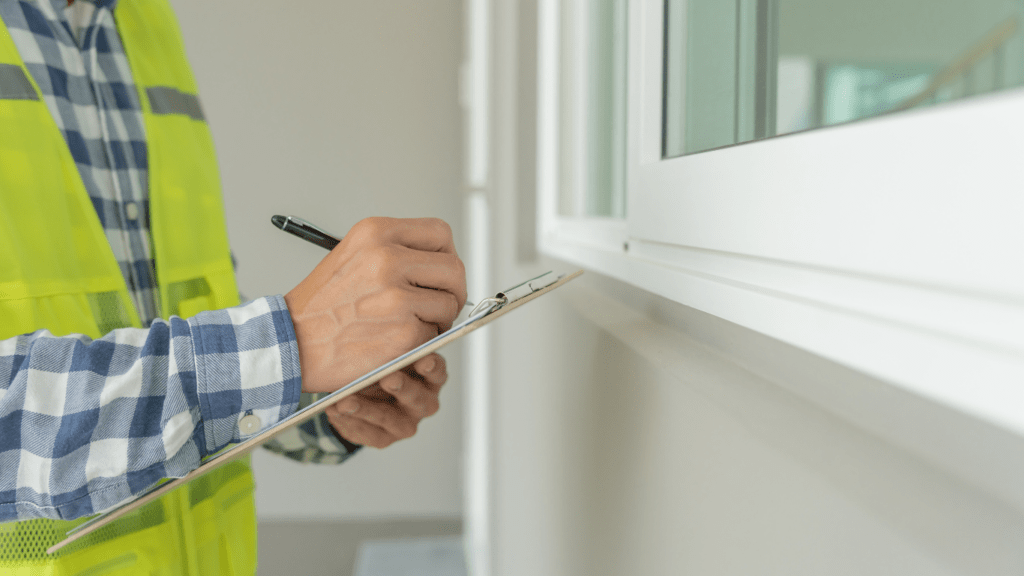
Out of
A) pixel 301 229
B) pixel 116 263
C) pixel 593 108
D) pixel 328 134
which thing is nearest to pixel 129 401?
pixel 301 229

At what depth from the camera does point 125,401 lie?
392mm

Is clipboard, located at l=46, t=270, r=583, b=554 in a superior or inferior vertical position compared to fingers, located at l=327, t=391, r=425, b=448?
superior

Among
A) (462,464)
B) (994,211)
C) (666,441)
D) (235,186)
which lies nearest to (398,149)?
(235,186)

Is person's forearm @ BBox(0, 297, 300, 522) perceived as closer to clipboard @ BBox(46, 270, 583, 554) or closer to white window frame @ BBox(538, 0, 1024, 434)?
clipboard @ BBox(46, 270, 583, 554)

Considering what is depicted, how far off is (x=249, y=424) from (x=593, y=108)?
59cm

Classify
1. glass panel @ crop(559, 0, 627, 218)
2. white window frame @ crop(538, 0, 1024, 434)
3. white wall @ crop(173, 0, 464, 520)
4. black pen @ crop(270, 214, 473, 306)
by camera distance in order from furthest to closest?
white wall @ crop(173, 0, 464, 520), glass panel @ crop(559, 0, 627, 218), black pen @ crop(270, 214, 473, 306), white window frame @ crop(538, 0, 1024, 434)

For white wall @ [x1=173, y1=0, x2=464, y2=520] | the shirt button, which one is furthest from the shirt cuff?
white wall @ [x1=173, y1=0, x2=464, y2=520]

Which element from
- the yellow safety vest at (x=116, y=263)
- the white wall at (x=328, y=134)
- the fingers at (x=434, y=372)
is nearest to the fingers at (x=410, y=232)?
the fingers at (x=434, y=372)

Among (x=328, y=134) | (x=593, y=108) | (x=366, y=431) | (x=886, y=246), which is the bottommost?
(x=366, y=431)

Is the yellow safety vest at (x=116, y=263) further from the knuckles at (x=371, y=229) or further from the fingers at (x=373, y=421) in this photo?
the knuckles at (x=371, y=229)

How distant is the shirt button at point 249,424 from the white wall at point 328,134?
1.93 metres

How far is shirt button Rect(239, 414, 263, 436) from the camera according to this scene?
1.36 ft

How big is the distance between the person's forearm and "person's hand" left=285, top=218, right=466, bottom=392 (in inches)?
0.7

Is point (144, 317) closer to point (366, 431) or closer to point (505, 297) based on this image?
point (366, 431)
